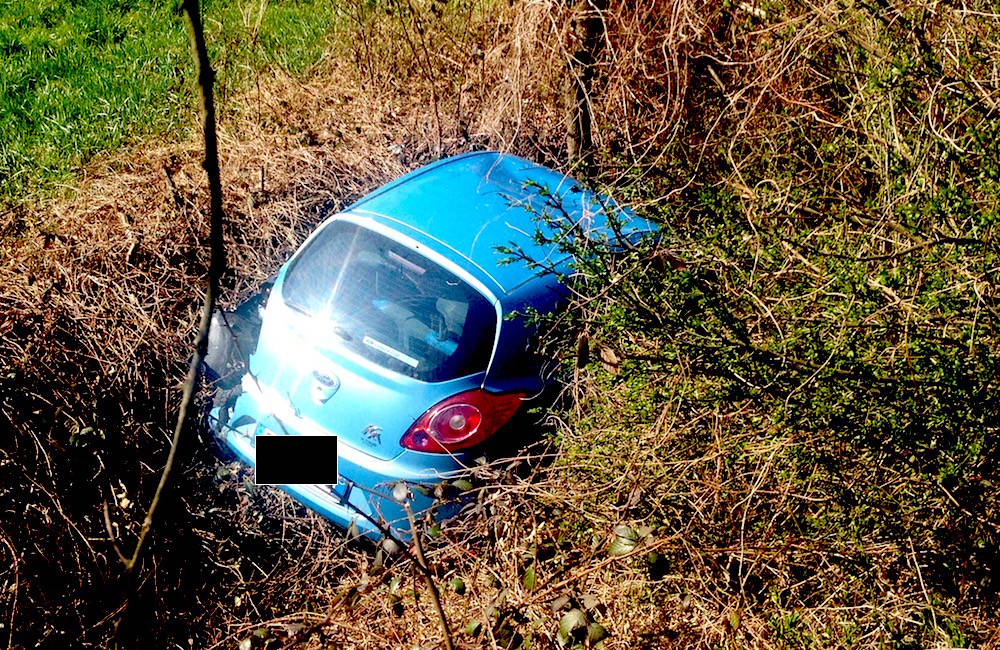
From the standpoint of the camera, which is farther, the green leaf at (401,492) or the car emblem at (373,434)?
the car emblem at (373,434)

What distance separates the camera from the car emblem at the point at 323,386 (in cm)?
380

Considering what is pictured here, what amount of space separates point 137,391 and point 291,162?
95.4 inches

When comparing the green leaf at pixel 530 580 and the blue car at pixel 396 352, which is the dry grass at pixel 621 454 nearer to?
the green leaf at pixel 530 580

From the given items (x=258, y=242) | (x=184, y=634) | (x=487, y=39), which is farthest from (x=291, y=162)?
(x=184, y=634)

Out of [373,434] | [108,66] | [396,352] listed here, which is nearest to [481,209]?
[396,352]

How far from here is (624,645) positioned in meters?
3.14

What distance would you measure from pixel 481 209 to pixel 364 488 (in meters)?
1.71

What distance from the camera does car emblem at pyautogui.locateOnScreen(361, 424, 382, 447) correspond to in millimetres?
3744

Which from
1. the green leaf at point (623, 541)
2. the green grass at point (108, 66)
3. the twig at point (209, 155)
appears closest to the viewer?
the twig at point (209, 155)

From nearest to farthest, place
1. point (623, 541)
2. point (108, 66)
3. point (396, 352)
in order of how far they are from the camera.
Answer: point (623, 541) < point (396, 352) < point (108, 66)

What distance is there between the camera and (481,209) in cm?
441

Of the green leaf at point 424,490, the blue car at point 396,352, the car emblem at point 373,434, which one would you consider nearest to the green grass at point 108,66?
the blue car at point 396,352

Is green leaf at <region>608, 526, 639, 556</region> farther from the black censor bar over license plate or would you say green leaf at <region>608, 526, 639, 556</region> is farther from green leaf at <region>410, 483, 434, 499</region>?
the black censor bar over license plate

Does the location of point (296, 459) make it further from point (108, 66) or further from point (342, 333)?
point (108, 66)
